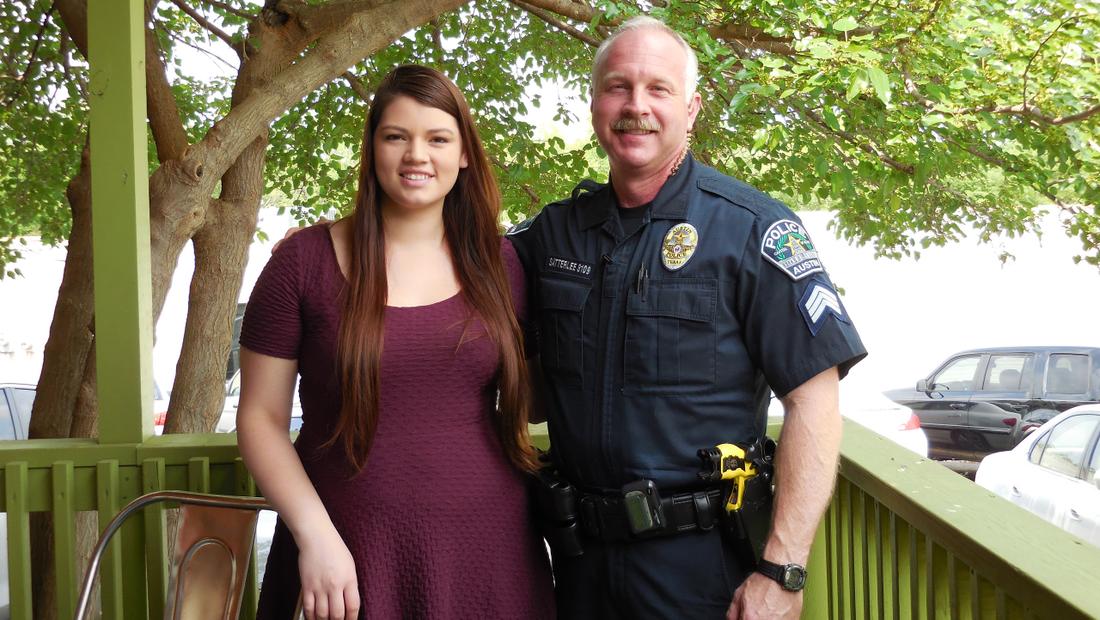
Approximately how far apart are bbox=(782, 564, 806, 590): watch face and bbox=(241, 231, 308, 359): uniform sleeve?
→ 31.2 inches

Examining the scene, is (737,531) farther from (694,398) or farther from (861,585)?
(861,585)

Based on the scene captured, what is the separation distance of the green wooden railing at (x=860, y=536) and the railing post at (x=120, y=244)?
0.10m

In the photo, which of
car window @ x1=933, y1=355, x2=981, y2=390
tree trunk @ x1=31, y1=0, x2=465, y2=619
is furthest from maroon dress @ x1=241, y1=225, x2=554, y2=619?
car window @ x1=933, y1=355, x2=981, y2=390

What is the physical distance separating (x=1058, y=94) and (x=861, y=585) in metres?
3.97

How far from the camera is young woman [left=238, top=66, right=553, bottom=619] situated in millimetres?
1518

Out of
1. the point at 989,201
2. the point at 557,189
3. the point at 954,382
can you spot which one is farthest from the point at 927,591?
the point at 954,382

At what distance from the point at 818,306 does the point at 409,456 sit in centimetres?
65

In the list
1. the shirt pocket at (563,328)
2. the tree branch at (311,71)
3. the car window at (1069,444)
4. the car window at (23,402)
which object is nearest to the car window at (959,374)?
the car window at (1069,444)

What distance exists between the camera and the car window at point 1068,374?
9062 mm

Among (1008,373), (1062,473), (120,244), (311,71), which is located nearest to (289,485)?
(120,244)

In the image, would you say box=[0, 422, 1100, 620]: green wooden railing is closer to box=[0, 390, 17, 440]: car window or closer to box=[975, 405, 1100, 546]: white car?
box=[975, 405, 1100, 546]: white car

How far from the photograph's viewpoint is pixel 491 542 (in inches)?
62.3

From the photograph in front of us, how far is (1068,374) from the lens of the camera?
911 centimetres

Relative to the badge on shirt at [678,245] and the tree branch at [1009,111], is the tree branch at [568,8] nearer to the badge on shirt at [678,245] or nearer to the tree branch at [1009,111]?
the tree branch at [1009,111]
